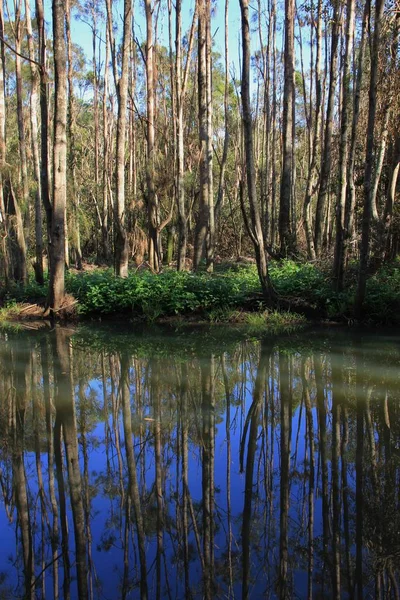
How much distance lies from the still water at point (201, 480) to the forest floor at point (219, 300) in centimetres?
379

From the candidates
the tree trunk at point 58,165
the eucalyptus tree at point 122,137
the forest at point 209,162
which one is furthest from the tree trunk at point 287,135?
the tree trunk at point 58,165

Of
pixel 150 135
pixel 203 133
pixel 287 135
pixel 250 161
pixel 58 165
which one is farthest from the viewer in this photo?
pixel 150 135

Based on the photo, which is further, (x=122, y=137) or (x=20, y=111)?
(x=20, y=111)

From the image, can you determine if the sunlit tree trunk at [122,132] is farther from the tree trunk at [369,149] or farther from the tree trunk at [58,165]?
the tree trunk at [369,149]

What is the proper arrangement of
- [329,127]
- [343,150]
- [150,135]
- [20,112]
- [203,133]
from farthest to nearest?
[150,135]
[203,133]
[20,112]
[329,127]
[343,150]

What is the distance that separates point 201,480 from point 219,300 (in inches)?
324

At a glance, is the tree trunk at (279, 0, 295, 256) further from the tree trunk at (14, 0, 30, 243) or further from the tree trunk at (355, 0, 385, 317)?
the tree trunk at (14, 0, 30, 243)

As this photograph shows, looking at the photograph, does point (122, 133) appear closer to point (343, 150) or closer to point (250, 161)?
point (250, 161)

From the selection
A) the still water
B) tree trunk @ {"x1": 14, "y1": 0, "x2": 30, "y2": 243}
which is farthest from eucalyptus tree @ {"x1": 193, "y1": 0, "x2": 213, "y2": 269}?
the still water

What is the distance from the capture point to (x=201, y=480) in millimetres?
4234

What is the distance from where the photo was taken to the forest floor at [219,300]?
1153 cm

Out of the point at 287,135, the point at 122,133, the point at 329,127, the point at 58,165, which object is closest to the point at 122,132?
the point at 122,133

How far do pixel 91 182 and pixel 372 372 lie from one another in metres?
25.0

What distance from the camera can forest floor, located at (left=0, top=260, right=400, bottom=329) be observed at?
11531mm
